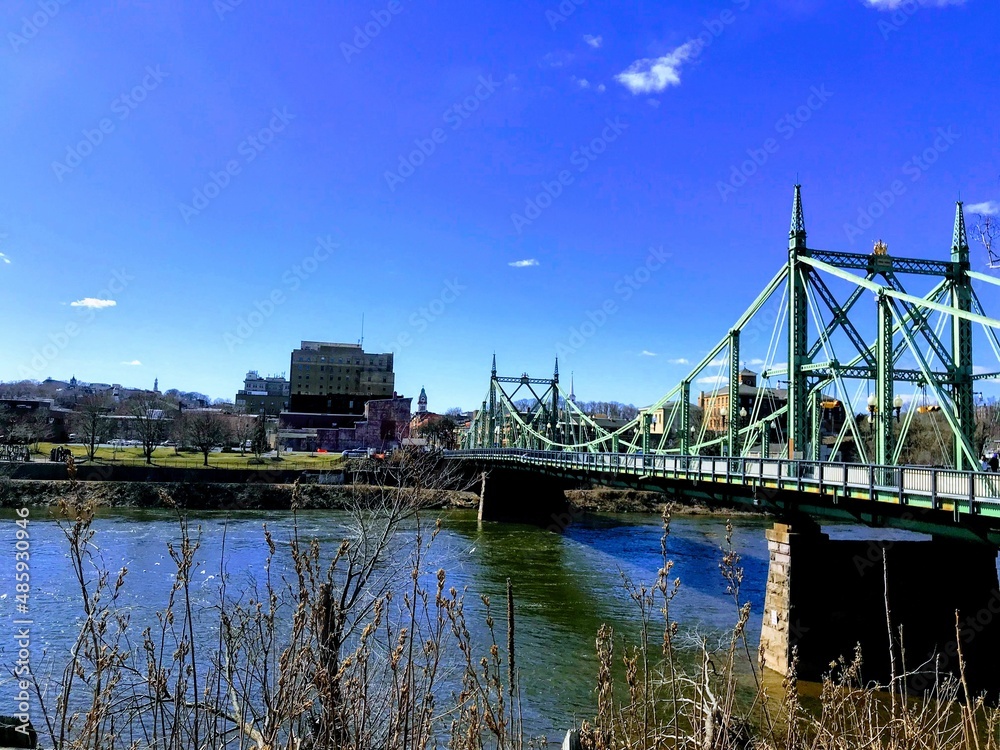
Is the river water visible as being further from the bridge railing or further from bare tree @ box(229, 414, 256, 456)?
bare tree @ box(229, 414, 256, 456)

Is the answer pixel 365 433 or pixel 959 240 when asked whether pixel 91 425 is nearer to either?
pixel 365 433

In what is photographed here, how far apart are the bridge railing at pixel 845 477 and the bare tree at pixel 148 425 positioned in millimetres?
54195

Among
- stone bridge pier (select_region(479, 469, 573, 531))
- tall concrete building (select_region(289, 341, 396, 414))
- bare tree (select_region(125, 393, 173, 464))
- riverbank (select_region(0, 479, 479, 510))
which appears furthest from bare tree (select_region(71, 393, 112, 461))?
tall concrete building (select_region(289, 341, 396, 414))

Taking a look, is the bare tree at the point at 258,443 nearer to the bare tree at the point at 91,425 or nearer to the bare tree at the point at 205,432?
the bare tree at the point at 205,432

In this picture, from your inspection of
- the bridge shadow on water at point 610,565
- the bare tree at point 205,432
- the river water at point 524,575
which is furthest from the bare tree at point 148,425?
the bridge shadow on water at point 610,565

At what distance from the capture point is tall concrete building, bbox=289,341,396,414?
455 ft

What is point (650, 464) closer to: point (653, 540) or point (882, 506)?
point (882, 506)

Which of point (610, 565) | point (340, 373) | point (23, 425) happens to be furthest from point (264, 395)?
point (610, 565)

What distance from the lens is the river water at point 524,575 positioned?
1706 centimetres

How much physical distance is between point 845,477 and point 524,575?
56.8ft

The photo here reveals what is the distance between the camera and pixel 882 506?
56.5 feet

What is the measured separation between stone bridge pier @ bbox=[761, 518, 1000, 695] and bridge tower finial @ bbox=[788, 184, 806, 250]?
12.1m

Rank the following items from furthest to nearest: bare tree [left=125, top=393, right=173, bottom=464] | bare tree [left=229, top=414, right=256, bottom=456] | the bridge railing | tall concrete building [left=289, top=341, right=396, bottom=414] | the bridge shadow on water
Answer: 1. tall concrete building [left=289, top=341, right=396, bottom=414]
2. bare tree [left=229, top=414, right=256, bottom=456]
3. bare tree [left=125, top=393, right=173, bottom=464]
4. the bridge shadow on water
5. the bridge railing

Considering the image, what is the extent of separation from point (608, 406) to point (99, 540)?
449 ft
